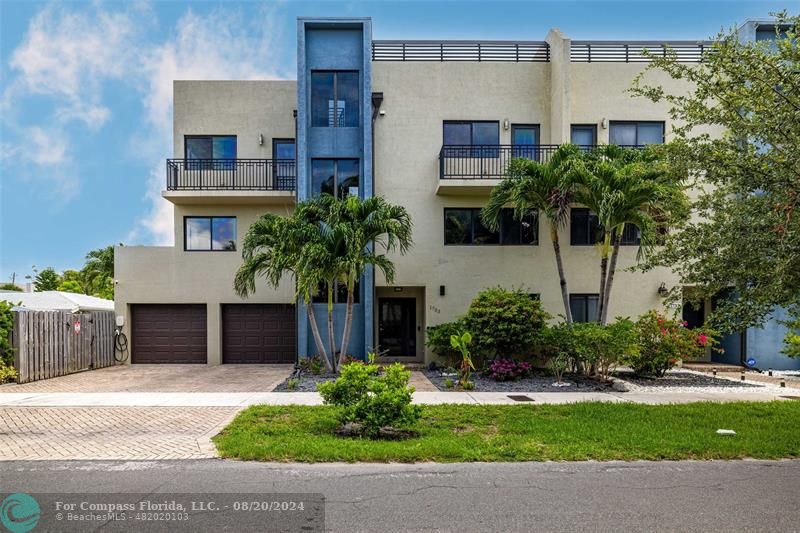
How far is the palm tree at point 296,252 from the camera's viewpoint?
11.9 meters

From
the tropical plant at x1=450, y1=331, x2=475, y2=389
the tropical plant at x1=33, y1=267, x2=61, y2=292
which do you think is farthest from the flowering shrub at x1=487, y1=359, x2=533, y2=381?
the tropical plant at x1=33, y1=267, x2=61, y2=292

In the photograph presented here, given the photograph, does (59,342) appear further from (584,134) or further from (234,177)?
(584,134)

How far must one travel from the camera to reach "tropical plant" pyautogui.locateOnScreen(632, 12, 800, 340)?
6.34 m

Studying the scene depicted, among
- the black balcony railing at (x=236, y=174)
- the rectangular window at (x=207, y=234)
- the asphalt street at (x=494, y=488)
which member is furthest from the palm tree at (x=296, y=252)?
the asphalt street at (x=494, y=488)

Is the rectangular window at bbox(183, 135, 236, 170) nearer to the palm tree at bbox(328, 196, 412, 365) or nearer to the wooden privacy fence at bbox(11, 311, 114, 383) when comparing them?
the palm tree at bbox(328, 196, 412, 365)

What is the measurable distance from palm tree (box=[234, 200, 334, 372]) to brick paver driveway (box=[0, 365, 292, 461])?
8.84 ft

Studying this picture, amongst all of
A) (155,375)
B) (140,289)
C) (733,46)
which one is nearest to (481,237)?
(733,46)

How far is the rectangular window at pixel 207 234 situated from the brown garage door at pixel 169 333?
2.25 meters

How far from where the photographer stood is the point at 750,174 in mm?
6660

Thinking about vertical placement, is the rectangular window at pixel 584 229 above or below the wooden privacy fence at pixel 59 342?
above

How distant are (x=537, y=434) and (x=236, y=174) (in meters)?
13.4

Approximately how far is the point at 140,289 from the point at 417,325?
9833 millimetres

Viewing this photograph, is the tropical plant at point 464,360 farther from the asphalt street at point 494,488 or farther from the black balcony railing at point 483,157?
the black balcony railing at point 483,157

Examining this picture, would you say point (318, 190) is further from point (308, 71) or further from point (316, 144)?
point (308, 71)
